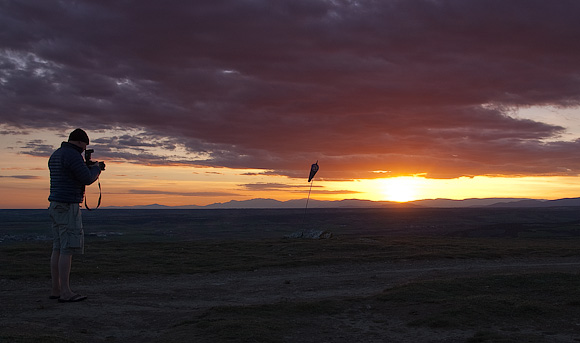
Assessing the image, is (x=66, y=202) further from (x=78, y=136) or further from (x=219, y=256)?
(x=219, y=256)

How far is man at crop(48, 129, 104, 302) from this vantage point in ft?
30.1

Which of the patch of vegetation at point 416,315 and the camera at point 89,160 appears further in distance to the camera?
the camera at point 89,160

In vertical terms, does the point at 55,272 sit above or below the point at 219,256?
above

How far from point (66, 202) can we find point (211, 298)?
392 centimetres

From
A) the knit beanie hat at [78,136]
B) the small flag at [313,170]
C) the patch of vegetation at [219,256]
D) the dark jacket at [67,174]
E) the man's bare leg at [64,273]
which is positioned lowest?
the patch of vegetation at [219,256]

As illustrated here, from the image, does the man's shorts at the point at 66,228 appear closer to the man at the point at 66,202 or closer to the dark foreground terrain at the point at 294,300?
the man at the point at 66,202

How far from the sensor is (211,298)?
10938 mm

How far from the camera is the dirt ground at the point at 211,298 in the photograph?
7507 mm

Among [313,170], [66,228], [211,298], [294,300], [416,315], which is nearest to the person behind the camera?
[416,315]

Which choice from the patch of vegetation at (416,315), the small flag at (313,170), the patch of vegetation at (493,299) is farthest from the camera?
the small flag at (313,170)

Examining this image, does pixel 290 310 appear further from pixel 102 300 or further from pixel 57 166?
pixel 57 166

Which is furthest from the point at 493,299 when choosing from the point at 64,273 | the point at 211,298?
the point at 64,273

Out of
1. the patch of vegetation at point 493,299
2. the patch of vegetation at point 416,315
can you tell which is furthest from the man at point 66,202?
the patch of vegetation at point 493,299

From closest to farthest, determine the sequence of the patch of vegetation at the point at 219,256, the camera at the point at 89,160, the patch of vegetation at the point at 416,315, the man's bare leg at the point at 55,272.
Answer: the patch of vegetation at the point at 416,315
the man's bare leg at the point at 55,272
the camera at the point at 89,160
the patch of vegetation at the point at 219,256
